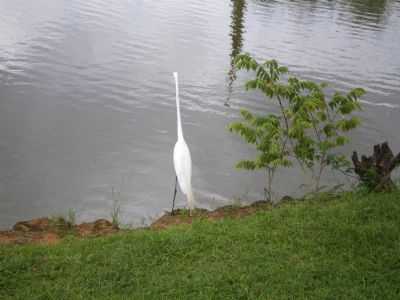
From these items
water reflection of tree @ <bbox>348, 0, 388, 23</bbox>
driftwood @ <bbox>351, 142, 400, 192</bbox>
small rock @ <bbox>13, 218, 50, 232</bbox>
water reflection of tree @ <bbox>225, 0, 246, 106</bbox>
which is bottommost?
Result: water reflection of tree @ <bbox>348, 0, 388, 23</bbox>

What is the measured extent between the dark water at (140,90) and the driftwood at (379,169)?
2.16 meters

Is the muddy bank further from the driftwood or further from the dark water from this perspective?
the driftwood

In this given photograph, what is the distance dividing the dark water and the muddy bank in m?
0.83

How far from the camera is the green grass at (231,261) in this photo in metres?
4.17

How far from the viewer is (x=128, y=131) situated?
10500 millimetres

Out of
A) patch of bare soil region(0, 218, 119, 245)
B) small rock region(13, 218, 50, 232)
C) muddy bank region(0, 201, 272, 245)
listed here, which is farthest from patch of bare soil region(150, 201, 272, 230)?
small rock region(13, 218, 50, 232)

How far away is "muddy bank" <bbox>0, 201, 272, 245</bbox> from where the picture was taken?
573 cm

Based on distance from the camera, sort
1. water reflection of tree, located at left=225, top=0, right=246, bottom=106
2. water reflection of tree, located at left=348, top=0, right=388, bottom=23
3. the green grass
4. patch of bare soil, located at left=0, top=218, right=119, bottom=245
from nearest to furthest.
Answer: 1. the green grass
2. patch of bare soil, located at left=0, top=218, right=119, bottom=245
3. water reflection of tree, located at left=225, top=0, right=246, bottom=106
4. water reflection of tree, located at left=348, top=0, right=388, bottom=23

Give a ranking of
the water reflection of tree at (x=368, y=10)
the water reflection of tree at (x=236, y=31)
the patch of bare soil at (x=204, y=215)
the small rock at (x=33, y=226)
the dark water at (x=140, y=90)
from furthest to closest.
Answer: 1. the water reflection of tree at (x=368, y=10)
2. the water reflection of tree at (x=236, y=31)
3. the dark water at (x=140, y=90)
4. the patch of bare soil at (x=204, y=215)
5. the small rock at (x=33, y=226)

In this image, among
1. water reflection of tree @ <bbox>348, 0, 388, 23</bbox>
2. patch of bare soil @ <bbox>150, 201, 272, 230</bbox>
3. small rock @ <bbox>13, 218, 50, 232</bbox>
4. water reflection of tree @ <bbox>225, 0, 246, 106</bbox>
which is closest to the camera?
small rock @ <bbox>13, 218, 50, 232</bbox>

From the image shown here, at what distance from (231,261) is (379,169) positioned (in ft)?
9.89

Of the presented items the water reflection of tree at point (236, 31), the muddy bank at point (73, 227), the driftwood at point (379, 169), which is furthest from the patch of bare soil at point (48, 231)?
the water reflection of tree at point (236, 31)

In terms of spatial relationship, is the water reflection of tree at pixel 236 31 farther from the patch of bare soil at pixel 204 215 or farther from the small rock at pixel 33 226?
the small rock at pixel 33 226

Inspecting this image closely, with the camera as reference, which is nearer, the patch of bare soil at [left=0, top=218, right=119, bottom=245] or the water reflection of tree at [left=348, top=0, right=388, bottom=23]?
the patch of bare soil at [left=0, top=218, right=119, bottom=245]
